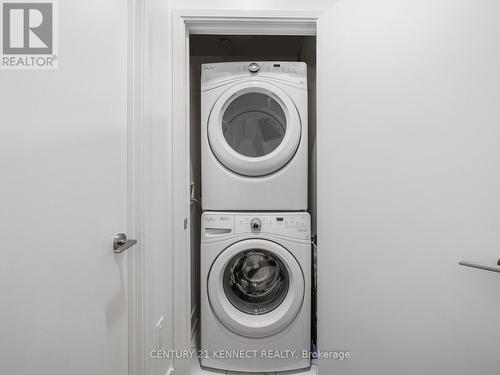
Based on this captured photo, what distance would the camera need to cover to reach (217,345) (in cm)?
147

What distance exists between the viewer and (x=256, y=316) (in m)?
1.50

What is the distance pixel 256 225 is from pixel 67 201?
99cm

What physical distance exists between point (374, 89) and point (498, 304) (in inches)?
33.7

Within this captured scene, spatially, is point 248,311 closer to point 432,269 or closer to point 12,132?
point 432,269

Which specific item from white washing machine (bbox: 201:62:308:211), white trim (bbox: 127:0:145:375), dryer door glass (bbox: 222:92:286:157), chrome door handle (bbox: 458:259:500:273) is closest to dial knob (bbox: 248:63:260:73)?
white washing machine (bbox: 201:62:308:211)

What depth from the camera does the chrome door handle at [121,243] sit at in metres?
0.80

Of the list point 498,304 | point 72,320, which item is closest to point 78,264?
point 72,320

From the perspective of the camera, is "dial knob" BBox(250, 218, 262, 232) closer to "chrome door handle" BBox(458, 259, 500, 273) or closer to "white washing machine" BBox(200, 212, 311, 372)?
"white washing machine" BBox(200, 212, 311, 372)

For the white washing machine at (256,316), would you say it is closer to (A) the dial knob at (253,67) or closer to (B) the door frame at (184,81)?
(B) the door frame at (184,81)

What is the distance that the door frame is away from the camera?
4.17ft

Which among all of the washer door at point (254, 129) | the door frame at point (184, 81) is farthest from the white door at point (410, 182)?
the washer door at point (254, 129)

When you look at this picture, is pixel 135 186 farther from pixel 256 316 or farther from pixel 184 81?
pixel 256 316

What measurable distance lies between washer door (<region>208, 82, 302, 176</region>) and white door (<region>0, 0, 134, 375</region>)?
26.7 inches

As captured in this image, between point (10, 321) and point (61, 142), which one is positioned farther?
point (61, 142)
